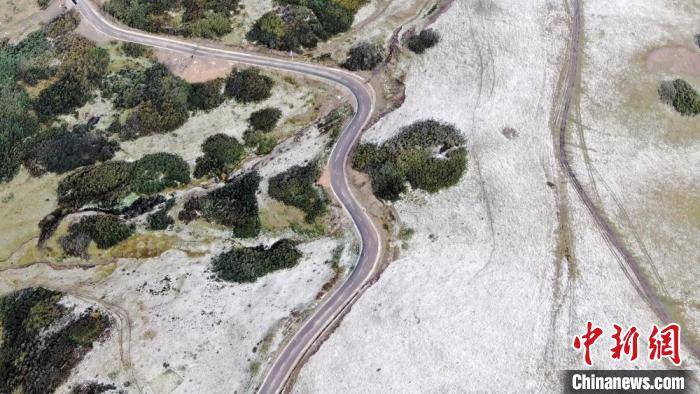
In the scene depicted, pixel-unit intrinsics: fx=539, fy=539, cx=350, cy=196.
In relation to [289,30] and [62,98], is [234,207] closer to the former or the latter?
[289,30]

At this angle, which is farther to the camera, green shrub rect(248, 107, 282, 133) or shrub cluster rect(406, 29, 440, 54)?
shrub cluster rect(406, 29, 440, 54)

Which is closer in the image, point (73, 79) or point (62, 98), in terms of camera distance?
point (62, 98)

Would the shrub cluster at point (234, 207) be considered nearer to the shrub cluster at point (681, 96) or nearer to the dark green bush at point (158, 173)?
the dark green bush at point (158, 173)

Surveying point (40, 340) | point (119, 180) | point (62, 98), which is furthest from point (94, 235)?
point (62, 98)

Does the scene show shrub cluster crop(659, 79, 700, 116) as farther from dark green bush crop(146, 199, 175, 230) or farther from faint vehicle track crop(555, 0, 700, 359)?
dark green bush crop(146, 199, 175, 230)

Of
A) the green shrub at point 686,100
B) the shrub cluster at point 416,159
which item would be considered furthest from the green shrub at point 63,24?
the green shrub at point 686,100

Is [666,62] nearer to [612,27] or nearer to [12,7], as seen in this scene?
[612,27]

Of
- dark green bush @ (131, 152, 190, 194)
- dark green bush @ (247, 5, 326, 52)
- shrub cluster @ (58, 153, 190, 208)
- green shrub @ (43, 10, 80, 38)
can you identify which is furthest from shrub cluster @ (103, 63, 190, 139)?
dark green bush @ (247, 5, 326, 52)
